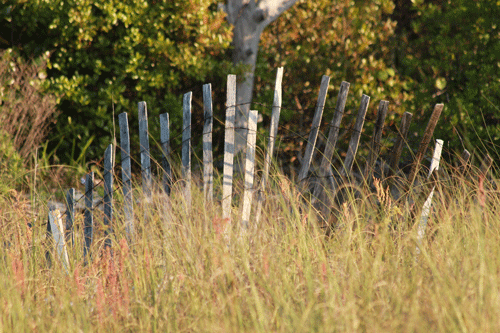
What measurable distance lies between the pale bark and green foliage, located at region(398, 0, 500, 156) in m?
1.85

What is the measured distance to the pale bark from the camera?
5641 mm

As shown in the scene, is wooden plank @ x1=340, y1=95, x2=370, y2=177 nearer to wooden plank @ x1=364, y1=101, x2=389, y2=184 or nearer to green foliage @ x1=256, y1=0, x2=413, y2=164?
wooden plank @ x1=364, y1=101, x2=389, y2=184

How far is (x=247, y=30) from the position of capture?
18.7 ft

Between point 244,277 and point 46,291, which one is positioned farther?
point 46,291

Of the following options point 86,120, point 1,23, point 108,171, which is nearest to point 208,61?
point 86,120

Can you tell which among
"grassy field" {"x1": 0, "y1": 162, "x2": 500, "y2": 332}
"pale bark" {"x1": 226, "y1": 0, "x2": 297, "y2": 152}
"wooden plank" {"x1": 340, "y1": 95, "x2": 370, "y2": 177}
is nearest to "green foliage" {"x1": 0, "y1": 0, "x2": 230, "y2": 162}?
"pale bark" {"x1": 226, "y1": 0, "x2": 297, "y2": 152}

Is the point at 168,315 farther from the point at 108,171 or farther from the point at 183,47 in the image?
the point at 183,47

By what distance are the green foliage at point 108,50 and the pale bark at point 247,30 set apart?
8.7 inches

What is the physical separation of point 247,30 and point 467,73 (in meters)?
2.59

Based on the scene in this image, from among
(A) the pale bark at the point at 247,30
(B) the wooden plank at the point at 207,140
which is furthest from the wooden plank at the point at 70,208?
(A) the pale bark at the point at 247,30

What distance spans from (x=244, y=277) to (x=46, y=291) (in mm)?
1104

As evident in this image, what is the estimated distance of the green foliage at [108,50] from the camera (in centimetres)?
515

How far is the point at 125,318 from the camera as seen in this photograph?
203cm

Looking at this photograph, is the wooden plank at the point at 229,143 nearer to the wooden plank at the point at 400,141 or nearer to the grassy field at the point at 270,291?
the grassy field at the point at 270,291
